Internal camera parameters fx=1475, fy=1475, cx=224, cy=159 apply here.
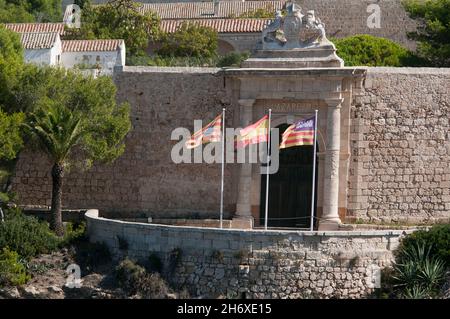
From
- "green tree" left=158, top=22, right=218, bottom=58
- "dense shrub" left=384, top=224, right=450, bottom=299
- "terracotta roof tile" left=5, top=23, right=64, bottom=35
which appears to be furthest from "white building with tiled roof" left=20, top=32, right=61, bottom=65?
"dense shrub" left=384, top=224, right=450, bottom=299

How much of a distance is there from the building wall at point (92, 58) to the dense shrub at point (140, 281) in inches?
503

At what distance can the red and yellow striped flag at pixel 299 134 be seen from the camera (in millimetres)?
39050

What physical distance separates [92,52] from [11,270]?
49.6ft

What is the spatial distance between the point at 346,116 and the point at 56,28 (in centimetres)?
2084

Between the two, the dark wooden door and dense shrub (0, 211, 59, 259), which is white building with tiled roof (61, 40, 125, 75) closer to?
the dark wooden door

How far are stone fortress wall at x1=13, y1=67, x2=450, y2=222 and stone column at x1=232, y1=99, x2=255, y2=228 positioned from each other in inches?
21.1

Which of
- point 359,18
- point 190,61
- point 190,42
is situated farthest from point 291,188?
point 359,18

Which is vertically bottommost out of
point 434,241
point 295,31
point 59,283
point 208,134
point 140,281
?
point 59,283

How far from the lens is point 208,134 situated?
40.0 m

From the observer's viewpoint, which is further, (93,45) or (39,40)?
(93,45)

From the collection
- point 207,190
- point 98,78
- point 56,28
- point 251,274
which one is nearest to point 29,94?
point 98,78

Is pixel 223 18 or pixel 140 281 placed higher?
pixel 223 18

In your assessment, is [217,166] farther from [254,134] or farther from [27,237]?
[27,237]

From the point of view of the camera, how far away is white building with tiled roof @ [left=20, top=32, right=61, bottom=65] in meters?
49.7
